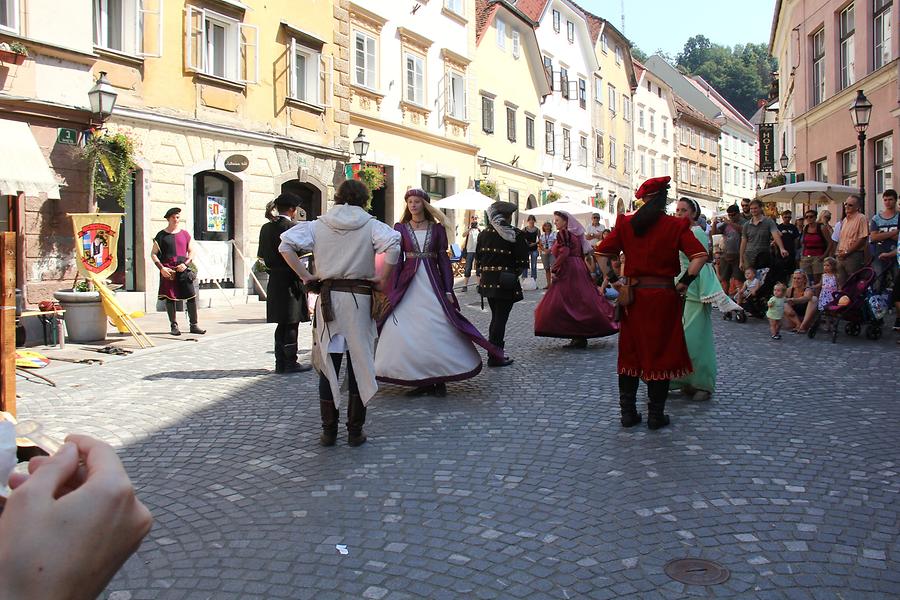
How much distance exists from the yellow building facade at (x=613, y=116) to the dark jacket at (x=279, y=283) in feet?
115

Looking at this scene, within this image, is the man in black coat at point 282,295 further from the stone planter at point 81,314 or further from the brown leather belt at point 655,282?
the brown leather belt at point 655,282

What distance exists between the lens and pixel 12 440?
3.86 feet

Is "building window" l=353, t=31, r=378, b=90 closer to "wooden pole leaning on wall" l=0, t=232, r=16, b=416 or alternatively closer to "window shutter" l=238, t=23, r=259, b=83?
"window shutter" l=238, t=23, r=259, b=83

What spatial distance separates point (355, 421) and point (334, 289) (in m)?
0.89

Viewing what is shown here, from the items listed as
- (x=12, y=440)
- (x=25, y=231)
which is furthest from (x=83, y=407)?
(x=25, y=231)

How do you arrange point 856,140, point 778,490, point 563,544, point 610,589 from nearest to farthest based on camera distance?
point 610,589 → point 563,544 → point 778,490 → point 856,140

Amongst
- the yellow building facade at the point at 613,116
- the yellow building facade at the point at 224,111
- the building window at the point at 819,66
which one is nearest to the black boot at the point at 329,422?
the yellow building facade at the point at 224,111

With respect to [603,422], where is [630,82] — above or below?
above

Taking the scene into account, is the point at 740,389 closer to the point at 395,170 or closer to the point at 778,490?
the point at 778,490

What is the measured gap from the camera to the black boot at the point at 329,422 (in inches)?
221

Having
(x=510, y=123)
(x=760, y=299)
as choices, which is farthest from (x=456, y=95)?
(x=760, y=299)

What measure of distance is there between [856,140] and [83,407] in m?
18.0

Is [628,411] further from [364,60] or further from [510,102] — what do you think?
[510,102]

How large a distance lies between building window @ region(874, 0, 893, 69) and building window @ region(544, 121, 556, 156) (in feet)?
62.9
